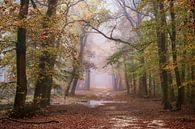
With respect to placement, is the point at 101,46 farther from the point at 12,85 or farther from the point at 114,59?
the point at 12,85

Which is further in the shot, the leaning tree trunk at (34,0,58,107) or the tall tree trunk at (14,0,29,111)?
the leaning tree trunk at (34,0,58,107)

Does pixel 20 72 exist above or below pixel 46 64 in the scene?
below

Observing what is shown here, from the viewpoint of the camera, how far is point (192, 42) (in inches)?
676

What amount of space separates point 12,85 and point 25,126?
22.6 ft

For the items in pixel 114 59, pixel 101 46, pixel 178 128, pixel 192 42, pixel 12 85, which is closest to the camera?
pixel 178 128

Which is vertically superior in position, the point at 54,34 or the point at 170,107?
the point at 54,34

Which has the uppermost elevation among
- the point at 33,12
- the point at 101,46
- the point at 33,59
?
the point at 101,46

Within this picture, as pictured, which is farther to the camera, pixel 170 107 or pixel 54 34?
pixel 170 107

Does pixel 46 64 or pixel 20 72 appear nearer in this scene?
pixel 20 72

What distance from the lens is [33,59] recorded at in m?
22.7

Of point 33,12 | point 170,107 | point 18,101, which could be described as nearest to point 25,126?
point 18,101

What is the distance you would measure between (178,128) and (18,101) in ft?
28.0

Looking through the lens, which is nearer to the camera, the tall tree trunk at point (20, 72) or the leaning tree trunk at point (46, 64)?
the tall tree trunk at point (20, 72)

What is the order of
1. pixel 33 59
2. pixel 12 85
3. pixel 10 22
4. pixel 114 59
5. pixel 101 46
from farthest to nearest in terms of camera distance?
pixel 101 46, pixel 114 59, pixel 33 59, pixel 12 85, pixel 10 22
